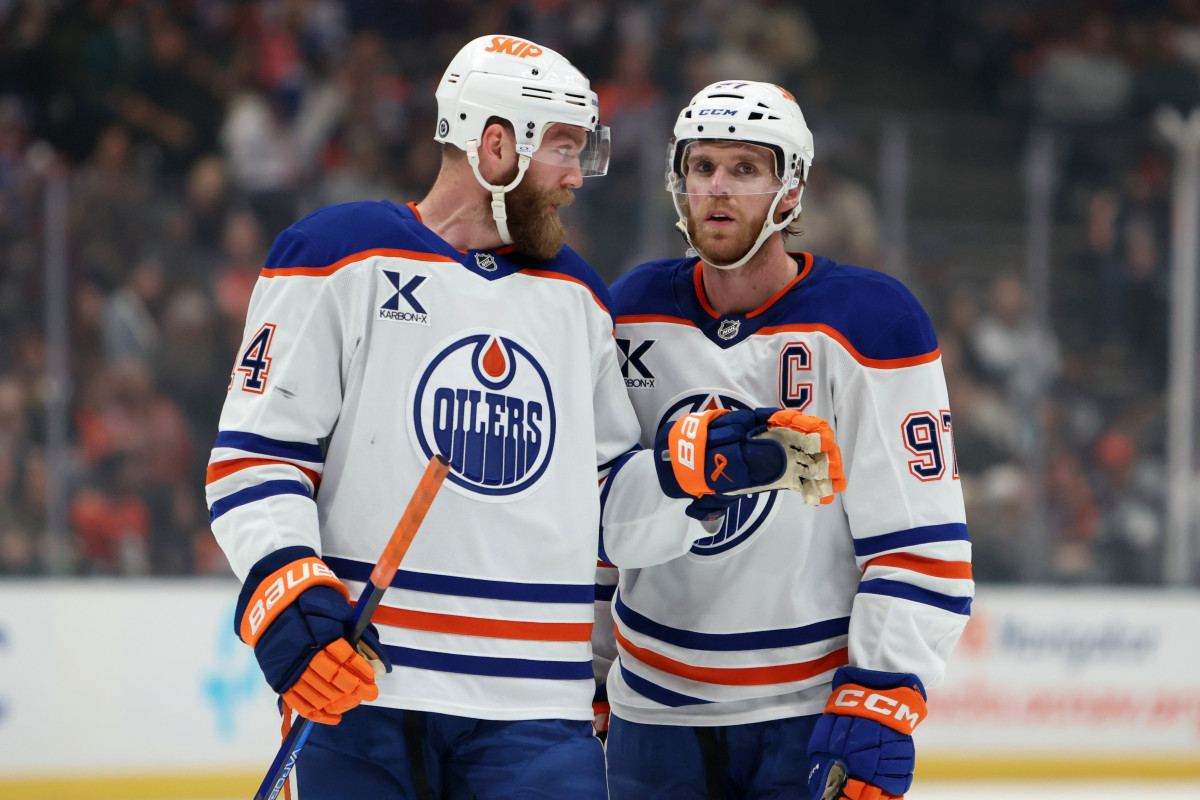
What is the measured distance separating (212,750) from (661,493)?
290 centimetres

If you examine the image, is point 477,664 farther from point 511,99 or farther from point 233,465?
point 511,99

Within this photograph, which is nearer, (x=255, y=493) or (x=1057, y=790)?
(x=255, y=493)

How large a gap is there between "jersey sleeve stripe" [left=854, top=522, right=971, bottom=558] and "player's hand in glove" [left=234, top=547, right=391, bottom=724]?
0.81 meters

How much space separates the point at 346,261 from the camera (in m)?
1.95

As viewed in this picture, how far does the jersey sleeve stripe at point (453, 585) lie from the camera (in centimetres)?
190

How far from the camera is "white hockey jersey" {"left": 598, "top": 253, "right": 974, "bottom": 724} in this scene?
213 centimetres

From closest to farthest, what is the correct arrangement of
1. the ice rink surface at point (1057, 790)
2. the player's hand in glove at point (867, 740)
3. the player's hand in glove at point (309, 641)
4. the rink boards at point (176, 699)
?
the player's hand in glove at point (309, 641)
the player's hand in glove at point (867, 740)
the rink boards at point (176, 699)
the ice rink surface at point (1057, 790)

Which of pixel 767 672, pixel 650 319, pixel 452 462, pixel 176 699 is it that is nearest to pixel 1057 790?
pixel 176 699

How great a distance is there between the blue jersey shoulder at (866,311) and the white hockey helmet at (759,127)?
12cm

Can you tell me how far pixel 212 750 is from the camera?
14.7 feet

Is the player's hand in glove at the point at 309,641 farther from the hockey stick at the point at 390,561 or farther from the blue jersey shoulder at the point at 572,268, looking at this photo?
the blue jersey shoulder at the point at 572,268

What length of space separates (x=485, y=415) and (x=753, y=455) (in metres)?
0.38

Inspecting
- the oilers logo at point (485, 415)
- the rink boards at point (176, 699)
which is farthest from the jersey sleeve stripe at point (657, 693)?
the rink boards at point (176, 699)

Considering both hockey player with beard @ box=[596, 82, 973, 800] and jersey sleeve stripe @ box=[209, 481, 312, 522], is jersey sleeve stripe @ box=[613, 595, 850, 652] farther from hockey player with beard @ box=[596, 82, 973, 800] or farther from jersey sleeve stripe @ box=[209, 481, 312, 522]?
jersey sleeve stripe @ box=[209, 481, 312, 522]
